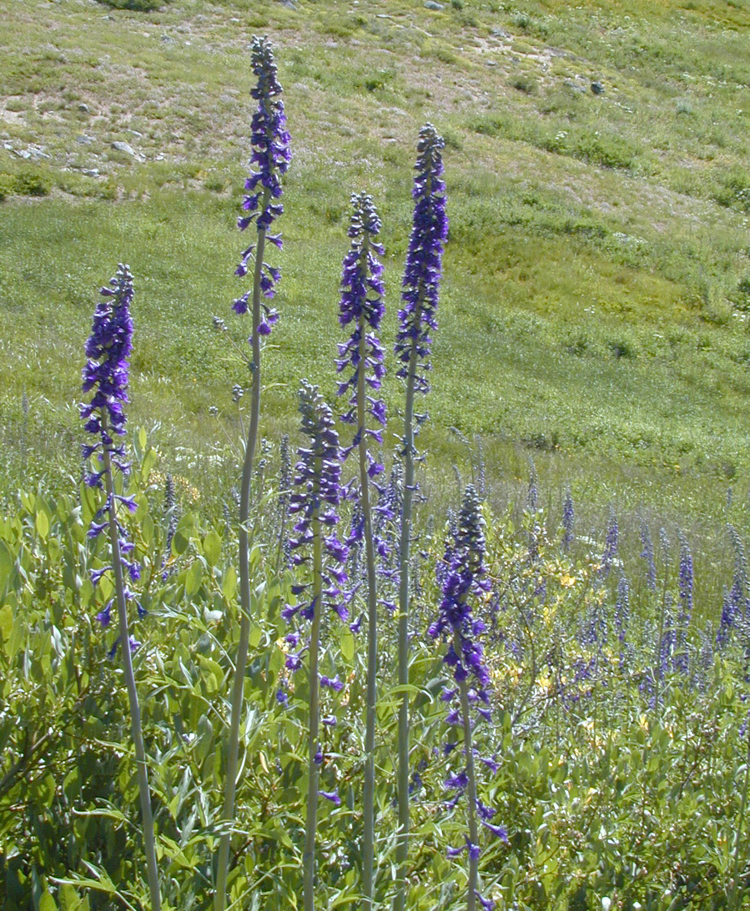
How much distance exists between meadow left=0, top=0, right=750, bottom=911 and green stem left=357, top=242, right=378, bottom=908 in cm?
8

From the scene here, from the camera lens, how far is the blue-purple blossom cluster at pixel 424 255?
8.01ft

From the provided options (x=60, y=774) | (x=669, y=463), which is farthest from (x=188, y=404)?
(x=60, y=774)

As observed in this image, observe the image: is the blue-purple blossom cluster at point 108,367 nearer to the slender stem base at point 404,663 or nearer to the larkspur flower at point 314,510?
the larkspur flower at point 314,510

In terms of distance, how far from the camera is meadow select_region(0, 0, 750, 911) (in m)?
2.46

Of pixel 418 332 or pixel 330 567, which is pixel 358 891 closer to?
pixel 330 567

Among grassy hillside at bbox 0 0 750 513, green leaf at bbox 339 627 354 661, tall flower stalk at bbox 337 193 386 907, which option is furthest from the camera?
grassy hillside at bbox 0 0 750 513

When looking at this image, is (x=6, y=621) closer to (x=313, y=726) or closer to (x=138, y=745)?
(x=138, y=745)

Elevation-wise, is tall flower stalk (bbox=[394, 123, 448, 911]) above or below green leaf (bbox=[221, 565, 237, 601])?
above

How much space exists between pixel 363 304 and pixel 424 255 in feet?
1.10

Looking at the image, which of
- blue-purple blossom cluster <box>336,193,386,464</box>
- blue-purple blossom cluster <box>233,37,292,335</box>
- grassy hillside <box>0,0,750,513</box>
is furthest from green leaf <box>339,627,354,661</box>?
grassy hillside <box>0,0,750,513</box>

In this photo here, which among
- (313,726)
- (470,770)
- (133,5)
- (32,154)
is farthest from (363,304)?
(133,5)

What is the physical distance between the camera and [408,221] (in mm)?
25328

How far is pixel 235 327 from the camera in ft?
60.8

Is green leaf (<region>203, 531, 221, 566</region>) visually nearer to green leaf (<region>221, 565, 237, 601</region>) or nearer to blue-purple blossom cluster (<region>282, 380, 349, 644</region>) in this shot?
green leaf (<region>221, 565, 237, 601</region>)
